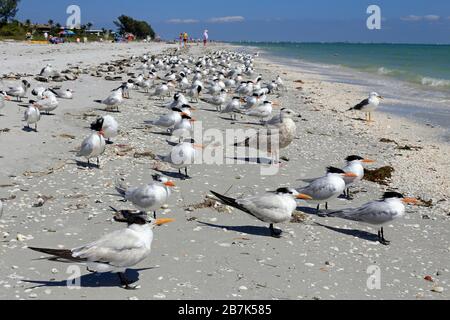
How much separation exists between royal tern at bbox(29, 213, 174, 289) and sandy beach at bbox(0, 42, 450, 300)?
0.30 m

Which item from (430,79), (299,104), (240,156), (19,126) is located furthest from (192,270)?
(430,79)

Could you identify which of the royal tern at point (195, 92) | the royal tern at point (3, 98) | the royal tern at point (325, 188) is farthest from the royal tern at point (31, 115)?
the royal tern at point (195, 92)

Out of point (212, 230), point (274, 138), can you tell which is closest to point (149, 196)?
point (212, 230)

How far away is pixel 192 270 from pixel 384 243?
11.0 ft

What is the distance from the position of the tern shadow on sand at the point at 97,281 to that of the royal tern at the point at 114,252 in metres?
0.11

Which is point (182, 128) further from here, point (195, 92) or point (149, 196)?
point (195, 92)

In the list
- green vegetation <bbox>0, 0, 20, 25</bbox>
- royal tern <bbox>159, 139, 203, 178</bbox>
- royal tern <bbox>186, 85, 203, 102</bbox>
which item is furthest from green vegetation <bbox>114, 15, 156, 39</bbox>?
royal tern <bbox>159, 139, 203, 178</bbox>

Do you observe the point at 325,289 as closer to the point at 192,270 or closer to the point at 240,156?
the point at 192,270

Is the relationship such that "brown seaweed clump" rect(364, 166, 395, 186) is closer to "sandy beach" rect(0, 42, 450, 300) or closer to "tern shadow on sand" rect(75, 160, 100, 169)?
"sandy beach" rect(0, 42, 450, 300)

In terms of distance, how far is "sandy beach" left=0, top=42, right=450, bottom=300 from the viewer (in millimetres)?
5906

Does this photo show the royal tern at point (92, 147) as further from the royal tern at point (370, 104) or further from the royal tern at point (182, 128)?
the royal tern at point (370, 104)

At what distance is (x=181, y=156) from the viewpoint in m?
10.0

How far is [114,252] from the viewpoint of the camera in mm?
5496

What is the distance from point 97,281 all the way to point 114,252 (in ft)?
1.93
